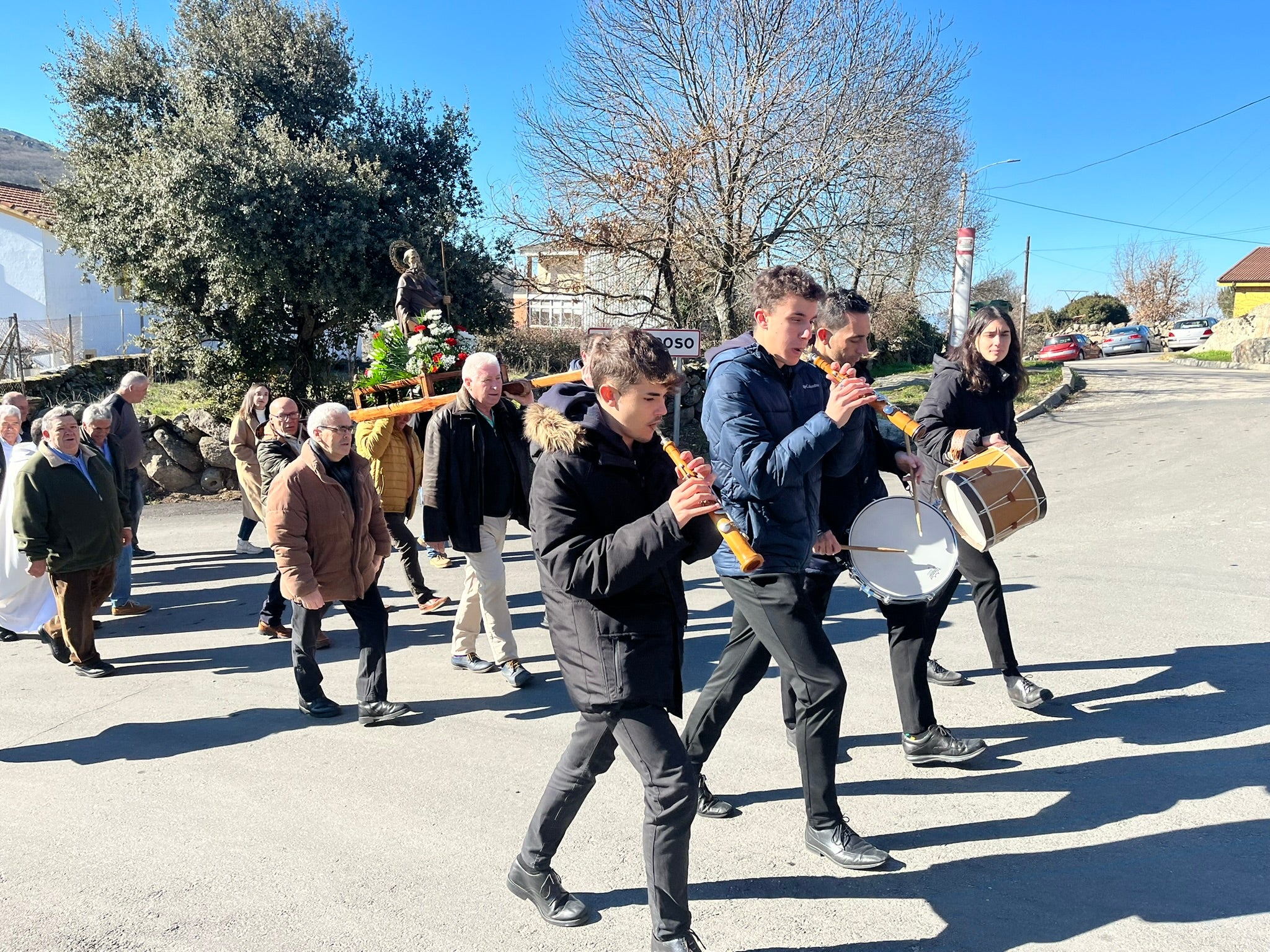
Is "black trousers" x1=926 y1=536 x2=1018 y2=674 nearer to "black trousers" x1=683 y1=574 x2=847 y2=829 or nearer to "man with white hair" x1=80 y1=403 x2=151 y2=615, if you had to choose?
"black trousers" x1=683 y1=574 x2=847 y2=829

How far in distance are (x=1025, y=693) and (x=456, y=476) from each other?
3.26m

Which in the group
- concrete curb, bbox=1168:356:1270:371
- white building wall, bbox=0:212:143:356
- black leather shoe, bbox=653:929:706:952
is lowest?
black leather shoe, bbox=653:929:706:952

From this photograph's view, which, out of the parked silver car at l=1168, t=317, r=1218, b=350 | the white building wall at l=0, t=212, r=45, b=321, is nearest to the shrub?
the parked silver car at l=1168, t=317, r=1218, b=350

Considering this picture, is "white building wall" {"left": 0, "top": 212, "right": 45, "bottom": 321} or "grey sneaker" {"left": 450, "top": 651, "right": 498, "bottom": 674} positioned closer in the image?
"grey sneaker" {"left": 450, "top": 651, "right": 498, "bottom": 674}

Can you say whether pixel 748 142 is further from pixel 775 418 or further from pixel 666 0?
pixel 775 418

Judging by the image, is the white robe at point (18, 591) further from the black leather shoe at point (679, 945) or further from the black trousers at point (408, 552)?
the black leather shoe at point (679, 945)

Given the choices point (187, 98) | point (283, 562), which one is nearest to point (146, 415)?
point (187, 98)

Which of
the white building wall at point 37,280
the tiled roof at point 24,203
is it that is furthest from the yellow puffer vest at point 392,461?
the white building wall at point 37,280

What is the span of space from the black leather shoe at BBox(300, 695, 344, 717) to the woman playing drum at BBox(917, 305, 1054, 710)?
319 centimetres

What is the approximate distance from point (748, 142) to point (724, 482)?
1347cm

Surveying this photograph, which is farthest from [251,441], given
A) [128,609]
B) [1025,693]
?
[1025,693]

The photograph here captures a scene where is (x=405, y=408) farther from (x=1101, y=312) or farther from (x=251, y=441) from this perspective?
(x=1101, y=312)

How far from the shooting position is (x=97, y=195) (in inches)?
583

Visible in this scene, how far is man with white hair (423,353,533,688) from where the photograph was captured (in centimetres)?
522
